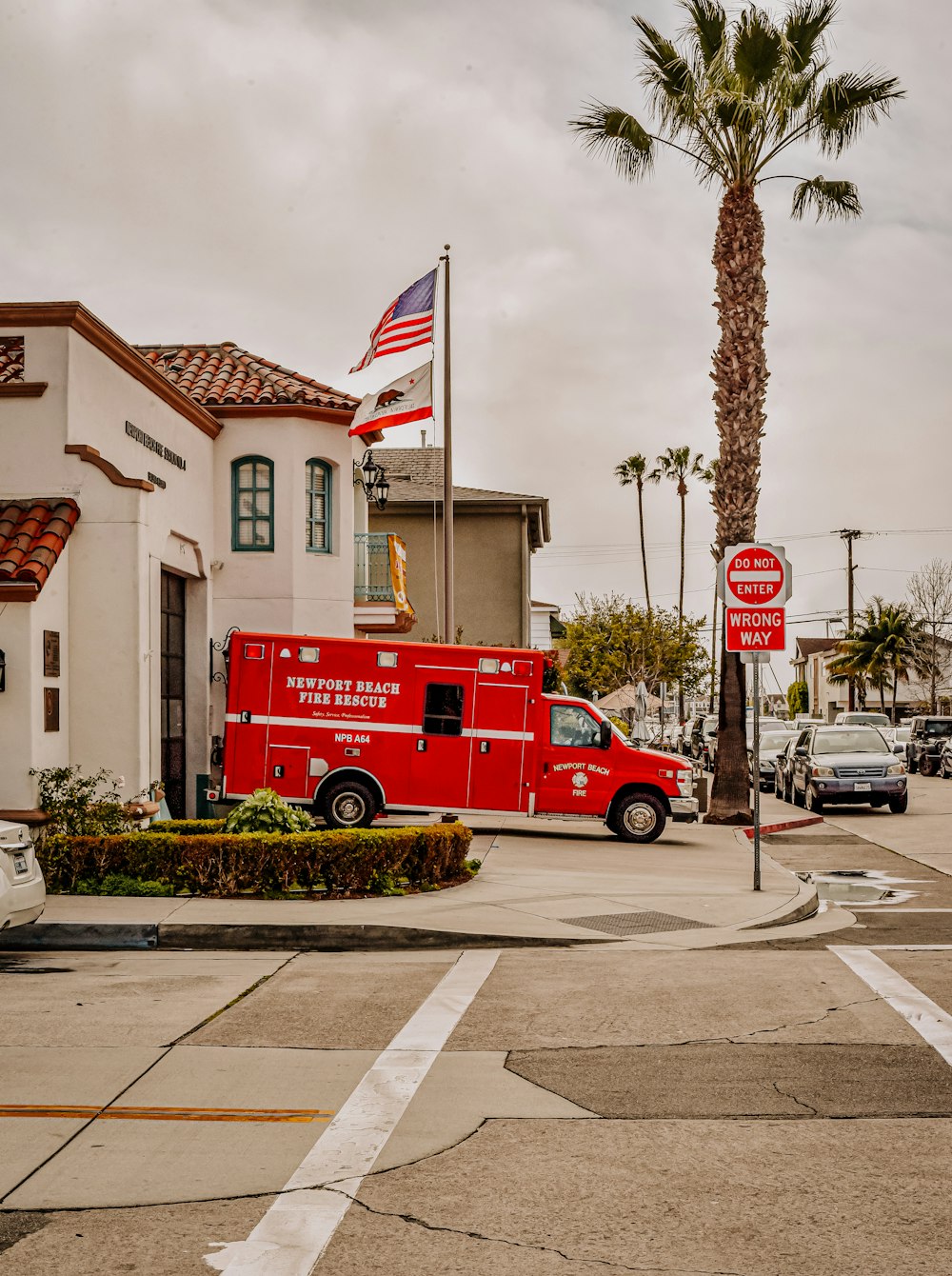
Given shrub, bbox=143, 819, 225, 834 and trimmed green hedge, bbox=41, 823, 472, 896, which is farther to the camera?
shrub, bbox=143, 819, 225, 834

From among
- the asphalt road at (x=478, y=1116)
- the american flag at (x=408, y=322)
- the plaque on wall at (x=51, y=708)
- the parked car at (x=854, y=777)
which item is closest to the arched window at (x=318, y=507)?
the american flag at (x=408, y=322)

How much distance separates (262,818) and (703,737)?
34.3m

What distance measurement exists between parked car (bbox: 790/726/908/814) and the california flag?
475 inches

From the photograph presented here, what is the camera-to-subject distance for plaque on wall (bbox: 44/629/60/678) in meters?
14.8

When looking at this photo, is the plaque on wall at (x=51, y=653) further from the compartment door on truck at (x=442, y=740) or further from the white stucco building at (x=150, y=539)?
the compartment door on truck at (x=442, y=740)

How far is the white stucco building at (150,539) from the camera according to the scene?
15.0 meters

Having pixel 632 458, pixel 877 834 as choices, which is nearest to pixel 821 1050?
pixel 877 834

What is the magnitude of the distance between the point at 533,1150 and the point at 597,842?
1536 cm

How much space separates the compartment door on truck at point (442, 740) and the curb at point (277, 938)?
864cm

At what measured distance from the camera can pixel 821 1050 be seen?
7.38 m

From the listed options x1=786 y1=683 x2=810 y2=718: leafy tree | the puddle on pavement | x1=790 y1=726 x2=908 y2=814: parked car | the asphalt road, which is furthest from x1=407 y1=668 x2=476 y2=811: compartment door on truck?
x1=786 y1=683 x2=810 y2=718: leafy tree

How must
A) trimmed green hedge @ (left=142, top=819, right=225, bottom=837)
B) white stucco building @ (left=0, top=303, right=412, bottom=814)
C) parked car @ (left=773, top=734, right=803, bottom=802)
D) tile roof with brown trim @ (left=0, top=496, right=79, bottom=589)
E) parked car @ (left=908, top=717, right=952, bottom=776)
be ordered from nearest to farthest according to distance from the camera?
tile roof with brown trim @ (left=0, top=496, right=79, bottom=589) → white stucco building @ (left=0, top=303, right=412, bottom=814) → trimmed green hedge @ (left=142, top=819, right=225, bottom=837) → parked car @ (left=773, top=734, right=803, bottom=802) → parked car @ (left=908, top=717, right=952, bottom=776)

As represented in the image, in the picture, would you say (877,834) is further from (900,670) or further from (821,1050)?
(900,670)

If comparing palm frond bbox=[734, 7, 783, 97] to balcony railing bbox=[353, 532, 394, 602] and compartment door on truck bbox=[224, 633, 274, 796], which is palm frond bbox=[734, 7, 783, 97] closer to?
balcony railing bbox=[353, 532, 394, 602]
